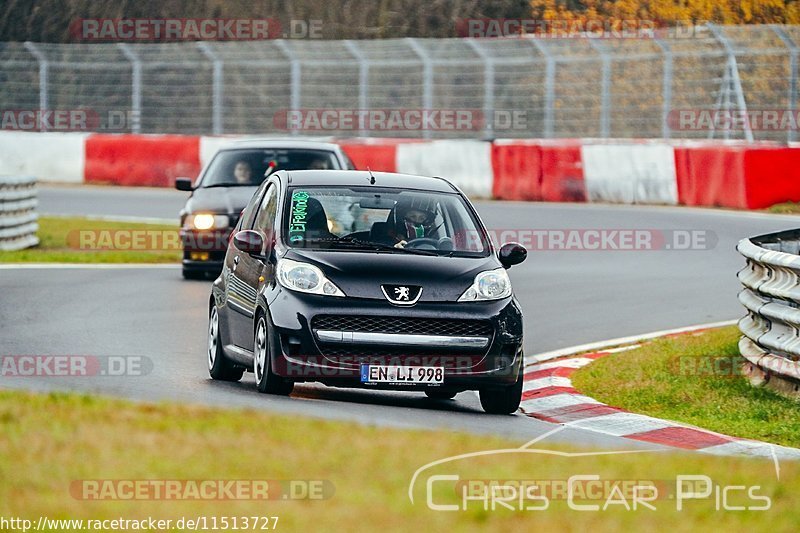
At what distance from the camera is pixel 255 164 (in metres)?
18.7

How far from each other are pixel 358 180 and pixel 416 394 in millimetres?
1458

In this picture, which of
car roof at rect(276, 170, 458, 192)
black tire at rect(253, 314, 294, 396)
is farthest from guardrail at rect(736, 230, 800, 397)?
black tire at rect(253, 314, 294, 396)

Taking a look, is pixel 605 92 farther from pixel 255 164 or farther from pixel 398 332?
pixel 398 332

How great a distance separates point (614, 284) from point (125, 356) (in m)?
7.52

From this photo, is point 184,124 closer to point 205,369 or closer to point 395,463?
point 205,369

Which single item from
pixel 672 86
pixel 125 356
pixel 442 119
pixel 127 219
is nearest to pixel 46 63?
pixel 442 119

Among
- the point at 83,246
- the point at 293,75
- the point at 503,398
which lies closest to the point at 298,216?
the point at 503,398

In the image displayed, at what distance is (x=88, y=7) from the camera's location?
5612 centimetres

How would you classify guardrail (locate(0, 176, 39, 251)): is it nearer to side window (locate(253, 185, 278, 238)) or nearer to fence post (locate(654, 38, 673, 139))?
side window (locate(253, 185, 278, 238))

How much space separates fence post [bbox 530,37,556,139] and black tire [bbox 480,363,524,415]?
22.3m

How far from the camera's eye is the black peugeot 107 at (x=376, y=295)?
32.7 feet

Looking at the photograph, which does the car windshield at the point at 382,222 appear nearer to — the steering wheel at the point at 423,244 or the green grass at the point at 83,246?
the steering wheel at the point at 423,244

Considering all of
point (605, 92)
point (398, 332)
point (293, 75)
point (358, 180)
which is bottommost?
point (293, 75)

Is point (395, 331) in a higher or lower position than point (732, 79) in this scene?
higher
